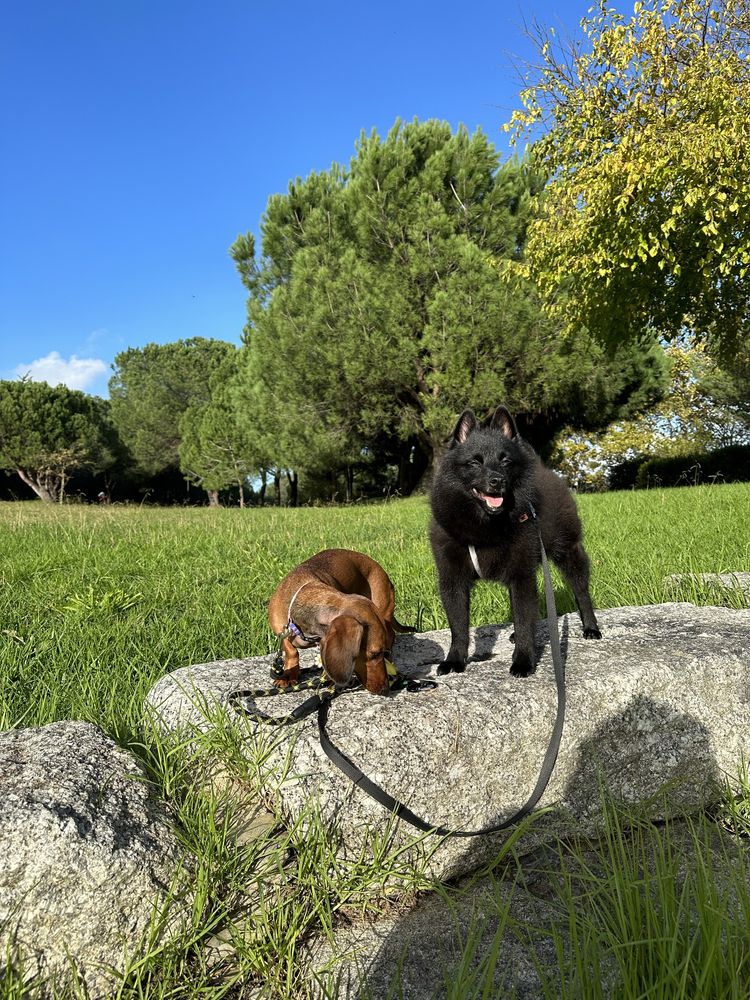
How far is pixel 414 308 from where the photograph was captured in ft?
65.2

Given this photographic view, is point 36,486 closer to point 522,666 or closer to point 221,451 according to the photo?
point 221,451

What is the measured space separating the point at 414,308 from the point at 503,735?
61.9 ft

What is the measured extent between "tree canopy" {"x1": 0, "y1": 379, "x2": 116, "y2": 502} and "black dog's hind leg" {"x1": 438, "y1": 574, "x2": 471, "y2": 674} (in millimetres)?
34464

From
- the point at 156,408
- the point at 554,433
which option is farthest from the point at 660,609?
the point at 156,408

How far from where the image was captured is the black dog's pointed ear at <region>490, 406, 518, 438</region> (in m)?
3.23

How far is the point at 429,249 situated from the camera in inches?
746

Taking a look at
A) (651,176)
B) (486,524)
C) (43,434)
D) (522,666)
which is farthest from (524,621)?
(43,434)

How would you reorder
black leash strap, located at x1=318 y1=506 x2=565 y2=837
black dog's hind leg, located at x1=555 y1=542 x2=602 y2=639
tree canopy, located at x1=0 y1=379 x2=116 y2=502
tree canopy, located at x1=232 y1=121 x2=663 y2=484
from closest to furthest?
black leash strap, located at x1=318 y1=506 x2=565 y2=837 < black dog's hind leg, located at x1=555 y1=542 x2=602 y2=639 < tree canopy, located at x1=232 y1=121 x2=663 y2=484 < tree canopy, located at x1=0 y1=379 x2=116 y2=502

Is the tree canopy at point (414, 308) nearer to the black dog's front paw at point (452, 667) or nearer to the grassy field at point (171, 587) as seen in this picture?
the grassy field at point (171, 587)

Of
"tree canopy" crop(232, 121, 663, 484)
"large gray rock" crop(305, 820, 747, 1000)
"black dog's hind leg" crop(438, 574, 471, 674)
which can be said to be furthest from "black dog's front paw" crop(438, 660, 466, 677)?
"tree canopy" crop(232, 121, 663, 484)

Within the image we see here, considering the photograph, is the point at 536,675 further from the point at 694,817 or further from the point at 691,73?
the point at 691,73

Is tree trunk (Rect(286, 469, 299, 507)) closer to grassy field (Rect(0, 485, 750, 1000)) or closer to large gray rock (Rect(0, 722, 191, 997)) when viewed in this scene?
grassy field (Rect(0, 485, 750, 1000))

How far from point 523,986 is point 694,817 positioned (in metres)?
1.34

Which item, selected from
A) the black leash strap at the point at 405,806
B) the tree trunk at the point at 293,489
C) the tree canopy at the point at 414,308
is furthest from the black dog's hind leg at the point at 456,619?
the tree trunk at the point at 293,489
